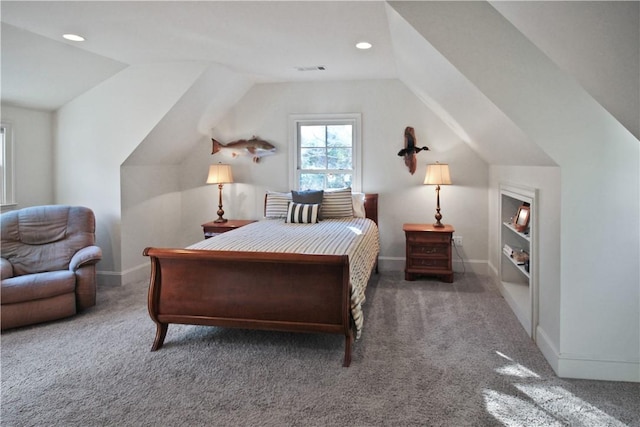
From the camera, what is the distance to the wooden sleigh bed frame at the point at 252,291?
8.58ft

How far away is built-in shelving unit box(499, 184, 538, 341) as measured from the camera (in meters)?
2.90

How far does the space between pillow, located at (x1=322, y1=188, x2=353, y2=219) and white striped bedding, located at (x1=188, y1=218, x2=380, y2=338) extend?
25 centimetres

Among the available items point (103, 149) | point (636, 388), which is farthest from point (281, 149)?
point (636, 388)

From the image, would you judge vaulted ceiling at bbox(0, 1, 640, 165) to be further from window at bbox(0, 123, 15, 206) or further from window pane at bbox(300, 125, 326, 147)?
window pane at bbox(300, 125, 326, 147)

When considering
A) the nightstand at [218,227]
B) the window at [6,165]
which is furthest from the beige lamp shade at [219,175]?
the window at [6,165]

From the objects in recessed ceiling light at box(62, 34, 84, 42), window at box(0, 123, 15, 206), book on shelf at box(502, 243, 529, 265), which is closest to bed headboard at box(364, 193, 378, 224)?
book on shelf at box(502, 243, 529, 265)

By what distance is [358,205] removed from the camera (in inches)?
189

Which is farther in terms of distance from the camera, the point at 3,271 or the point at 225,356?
the point at 3,271

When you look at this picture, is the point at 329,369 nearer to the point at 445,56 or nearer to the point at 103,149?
the point at 445,56

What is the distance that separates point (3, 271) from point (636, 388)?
4461mm

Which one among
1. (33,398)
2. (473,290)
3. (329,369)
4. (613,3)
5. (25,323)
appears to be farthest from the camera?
(473,290)

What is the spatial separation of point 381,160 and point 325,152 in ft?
2.35

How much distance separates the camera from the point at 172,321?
2.86 metres

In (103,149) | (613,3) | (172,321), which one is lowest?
(172,321)
